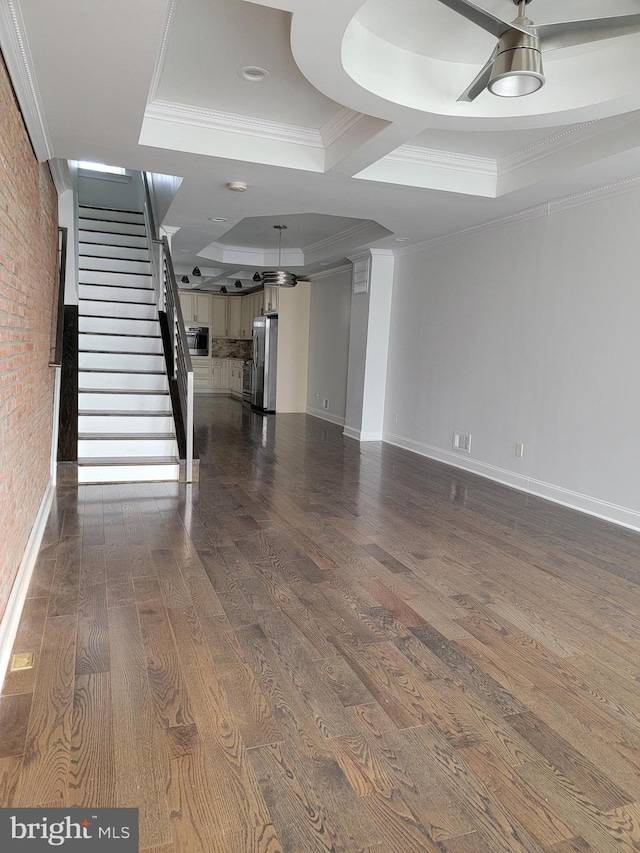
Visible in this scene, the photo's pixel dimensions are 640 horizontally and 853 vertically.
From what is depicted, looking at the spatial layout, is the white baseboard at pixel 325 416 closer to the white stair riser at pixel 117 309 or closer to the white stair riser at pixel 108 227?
the white stair riser at pixel 117 309

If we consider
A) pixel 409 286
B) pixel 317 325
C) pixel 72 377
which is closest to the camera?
pixel 72 377

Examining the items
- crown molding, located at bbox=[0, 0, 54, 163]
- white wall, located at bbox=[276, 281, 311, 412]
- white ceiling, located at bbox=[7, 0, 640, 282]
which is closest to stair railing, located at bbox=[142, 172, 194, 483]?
white ceiling, located at bbox=[7, 0, 640, 282]

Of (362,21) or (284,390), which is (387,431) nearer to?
(284,390)

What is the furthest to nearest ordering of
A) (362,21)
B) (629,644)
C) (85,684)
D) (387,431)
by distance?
(387,431) < (362,21) < (629,644) < (85,684)

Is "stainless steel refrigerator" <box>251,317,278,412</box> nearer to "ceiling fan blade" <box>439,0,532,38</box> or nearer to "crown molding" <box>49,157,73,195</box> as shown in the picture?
"crown molding" <box>49,157,73,195</box>

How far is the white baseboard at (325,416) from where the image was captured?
9.54m

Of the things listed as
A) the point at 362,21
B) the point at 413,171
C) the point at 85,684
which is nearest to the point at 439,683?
the point at 85,684

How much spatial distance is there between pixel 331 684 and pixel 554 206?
14.8 feet

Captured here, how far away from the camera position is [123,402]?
5641mm

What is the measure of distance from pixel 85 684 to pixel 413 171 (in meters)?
4.16

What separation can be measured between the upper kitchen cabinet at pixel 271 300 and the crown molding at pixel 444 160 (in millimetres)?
6272

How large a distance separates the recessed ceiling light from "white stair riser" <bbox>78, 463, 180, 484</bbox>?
123 inches

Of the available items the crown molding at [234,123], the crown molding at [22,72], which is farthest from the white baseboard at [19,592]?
the crown molding at [234,123]

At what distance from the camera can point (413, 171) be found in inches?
177
